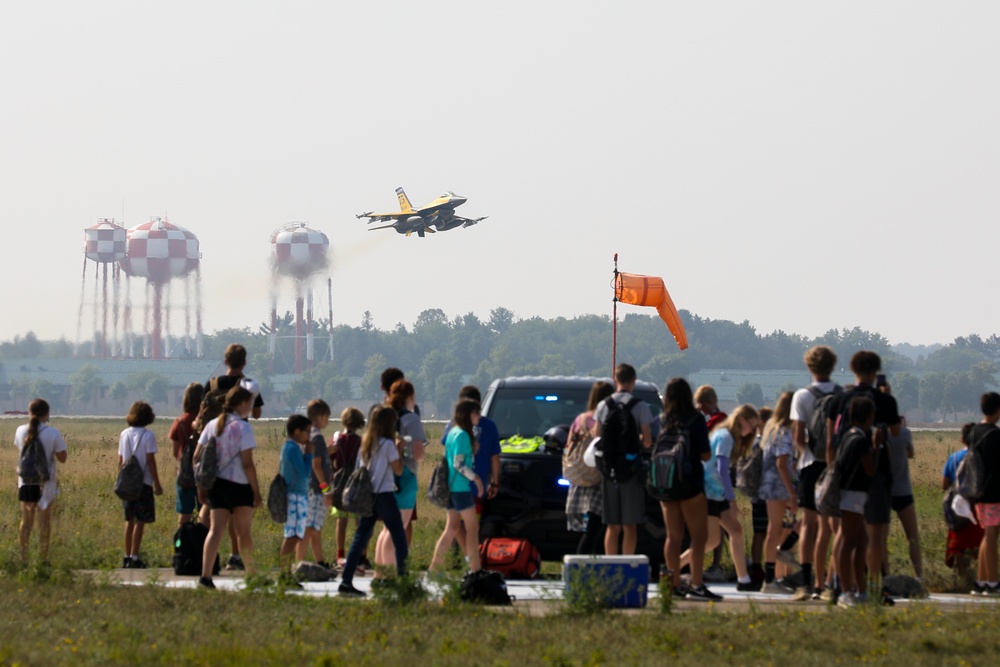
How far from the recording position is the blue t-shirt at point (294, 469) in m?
14.0

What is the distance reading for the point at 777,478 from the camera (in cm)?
1291

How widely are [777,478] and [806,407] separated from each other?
115 centimetres

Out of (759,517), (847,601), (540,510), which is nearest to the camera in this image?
(847,601)

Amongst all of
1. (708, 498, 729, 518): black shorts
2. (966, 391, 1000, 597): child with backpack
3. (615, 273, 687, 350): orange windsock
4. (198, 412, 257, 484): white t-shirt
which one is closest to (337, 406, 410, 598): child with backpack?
(198, 412, 257, 484): white t-shirt

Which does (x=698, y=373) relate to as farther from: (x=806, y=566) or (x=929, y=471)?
(x=806, y=566)

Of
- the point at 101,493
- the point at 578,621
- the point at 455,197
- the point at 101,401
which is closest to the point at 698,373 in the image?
the point at 101,401

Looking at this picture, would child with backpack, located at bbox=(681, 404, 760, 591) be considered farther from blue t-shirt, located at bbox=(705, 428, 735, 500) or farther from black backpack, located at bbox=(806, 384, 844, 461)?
black backpack, located at bbox=(806, 384, 844, 461)

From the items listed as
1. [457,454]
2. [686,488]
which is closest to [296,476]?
[457,454]

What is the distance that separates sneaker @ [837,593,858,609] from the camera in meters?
11.4

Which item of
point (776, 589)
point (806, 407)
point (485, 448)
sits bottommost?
point (776, 589)

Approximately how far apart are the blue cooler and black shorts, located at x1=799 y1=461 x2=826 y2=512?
4.59ft

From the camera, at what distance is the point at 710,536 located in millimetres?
13109

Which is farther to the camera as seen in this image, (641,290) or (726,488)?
(641,290)

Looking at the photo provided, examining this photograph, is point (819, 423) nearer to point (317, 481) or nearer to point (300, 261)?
point (317, 481)
